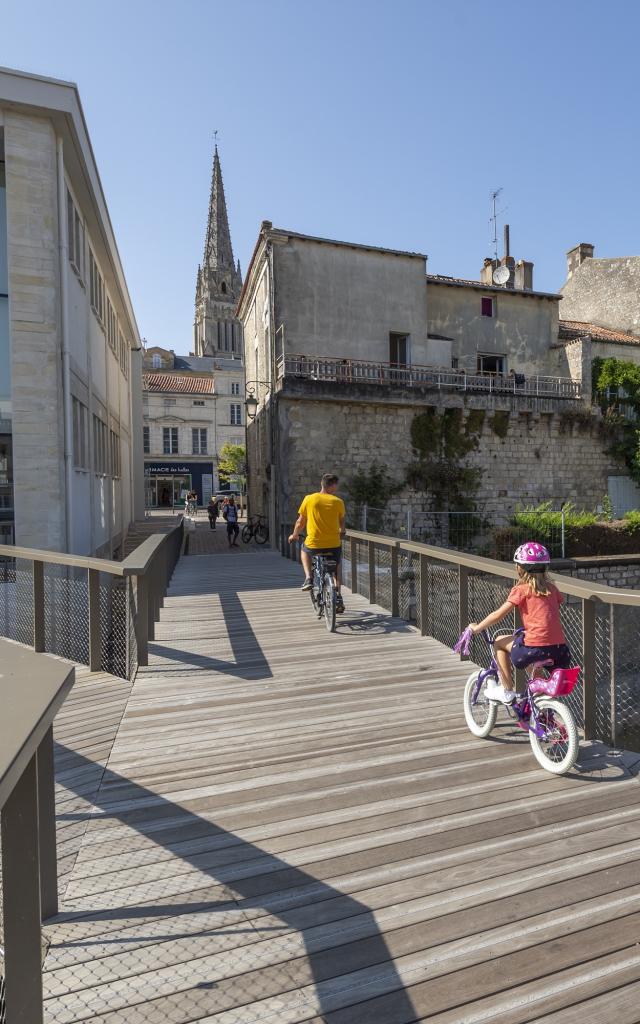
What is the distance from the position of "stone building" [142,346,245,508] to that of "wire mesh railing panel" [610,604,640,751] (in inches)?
1636

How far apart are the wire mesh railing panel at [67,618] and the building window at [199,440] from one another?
41.9 meters

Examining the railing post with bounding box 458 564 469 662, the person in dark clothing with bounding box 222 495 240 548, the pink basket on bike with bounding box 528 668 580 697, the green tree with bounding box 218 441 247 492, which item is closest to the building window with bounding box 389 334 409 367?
the person in dark clothing with bounding box 222 495 240 548

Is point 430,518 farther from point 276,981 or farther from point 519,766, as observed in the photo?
point 276,981

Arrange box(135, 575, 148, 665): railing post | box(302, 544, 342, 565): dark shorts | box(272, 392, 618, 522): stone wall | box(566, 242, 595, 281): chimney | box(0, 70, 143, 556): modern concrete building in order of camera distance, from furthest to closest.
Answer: box(566, 242, 595, 281): chimney → box(272, 392, 618, 522): stone wall → box(0, 70, 143, 556): modern concrete building → box(302, 544, 342, 565): dark shorts → box(135, 575, 148, 665): railing post

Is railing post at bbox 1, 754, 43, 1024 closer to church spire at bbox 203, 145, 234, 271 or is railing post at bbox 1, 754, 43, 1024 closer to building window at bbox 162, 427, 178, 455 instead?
building window at bbox 162, 427, 178, 455

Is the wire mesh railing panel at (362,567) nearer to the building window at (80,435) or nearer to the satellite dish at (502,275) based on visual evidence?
the building window at (80,435)

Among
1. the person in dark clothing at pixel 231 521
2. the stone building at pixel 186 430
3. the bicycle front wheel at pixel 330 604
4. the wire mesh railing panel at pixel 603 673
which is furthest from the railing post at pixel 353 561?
the stone building at pixel 186 430

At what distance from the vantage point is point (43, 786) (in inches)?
81.9

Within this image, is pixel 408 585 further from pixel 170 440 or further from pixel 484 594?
pixel 170 440

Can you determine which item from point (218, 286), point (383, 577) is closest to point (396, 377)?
point (383, 577)

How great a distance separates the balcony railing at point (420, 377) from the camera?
1816 centimetres

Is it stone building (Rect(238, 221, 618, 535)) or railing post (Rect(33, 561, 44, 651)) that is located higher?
stone building (Rect(238, 221, 618, 535))

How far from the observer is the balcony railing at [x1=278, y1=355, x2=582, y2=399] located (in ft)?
59.6

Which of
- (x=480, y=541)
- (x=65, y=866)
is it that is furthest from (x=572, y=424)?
(x=65, y=866)
